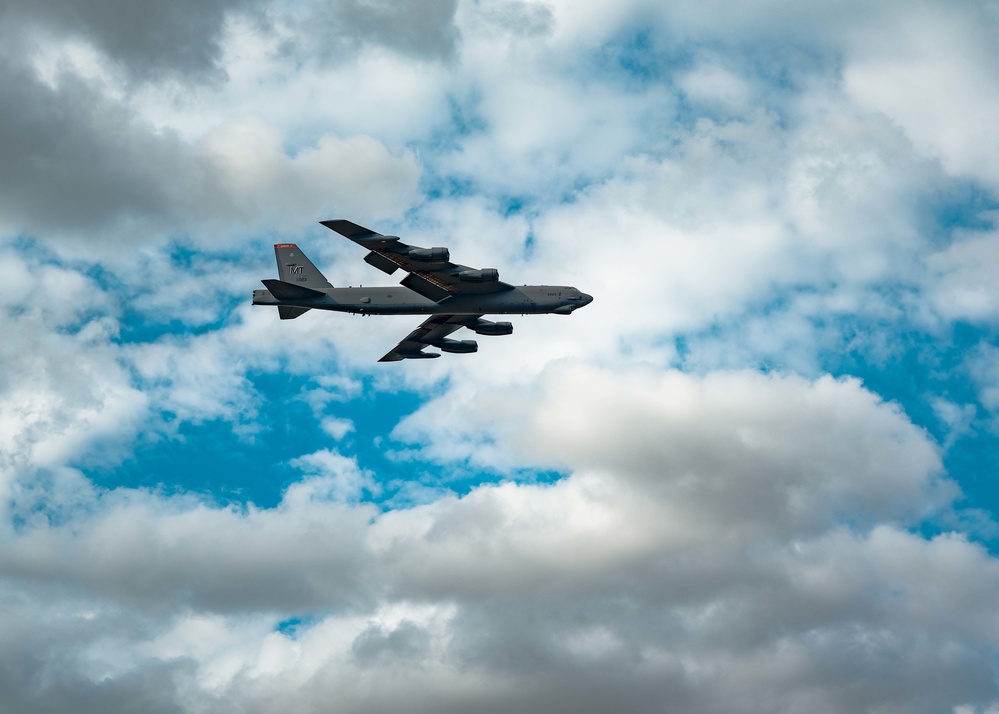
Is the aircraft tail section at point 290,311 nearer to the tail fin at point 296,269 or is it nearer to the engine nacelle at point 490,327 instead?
the tail fin at point 296,269

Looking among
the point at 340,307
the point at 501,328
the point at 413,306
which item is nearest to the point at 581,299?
the point at 501,328

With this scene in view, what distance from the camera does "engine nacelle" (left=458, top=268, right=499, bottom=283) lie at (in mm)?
110188

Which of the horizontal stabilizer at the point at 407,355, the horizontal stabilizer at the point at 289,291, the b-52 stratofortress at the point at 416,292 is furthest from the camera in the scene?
the horizontal stabilizer at the point at 407,355

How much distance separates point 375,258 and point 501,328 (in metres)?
18.0

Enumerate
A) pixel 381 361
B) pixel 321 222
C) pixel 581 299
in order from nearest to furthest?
pixel 321 222
pixel 581 299
pixel 381 361

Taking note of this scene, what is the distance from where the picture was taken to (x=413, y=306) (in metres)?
113

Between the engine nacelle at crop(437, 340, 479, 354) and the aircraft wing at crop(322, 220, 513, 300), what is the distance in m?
12.3

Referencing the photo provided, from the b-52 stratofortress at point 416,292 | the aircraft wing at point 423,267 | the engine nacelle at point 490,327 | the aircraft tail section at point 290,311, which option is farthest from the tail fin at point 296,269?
the engine nacelle at point 490,327

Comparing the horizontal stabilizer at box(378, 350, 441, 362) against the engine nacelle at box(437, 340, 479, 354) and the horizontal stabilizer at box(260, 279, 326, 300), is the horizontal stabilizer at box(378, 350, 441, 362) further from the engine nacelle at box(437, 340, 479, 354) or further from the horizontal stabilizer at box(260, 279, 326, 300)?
the horizontal stabilizer at box(260, 279, 326, 300)

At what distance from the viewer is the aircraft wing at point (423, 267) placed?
10519 cm

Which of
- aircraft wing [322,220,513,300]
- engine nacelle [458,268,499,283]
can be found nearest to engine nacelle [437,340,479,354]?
aircraft wing [322,220,513,300]

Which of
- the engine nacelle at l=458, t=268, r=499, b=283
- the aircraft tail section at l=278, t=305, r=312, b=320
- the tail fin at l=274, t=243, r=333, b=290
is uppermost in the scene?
the tail fin at l=274, t=243, r=333, b=290

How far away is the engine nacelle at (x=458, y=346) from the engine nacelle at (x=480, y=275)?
1586 centimetres

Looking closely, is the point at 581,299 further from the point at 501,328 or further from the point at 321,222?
the point at 321,222
